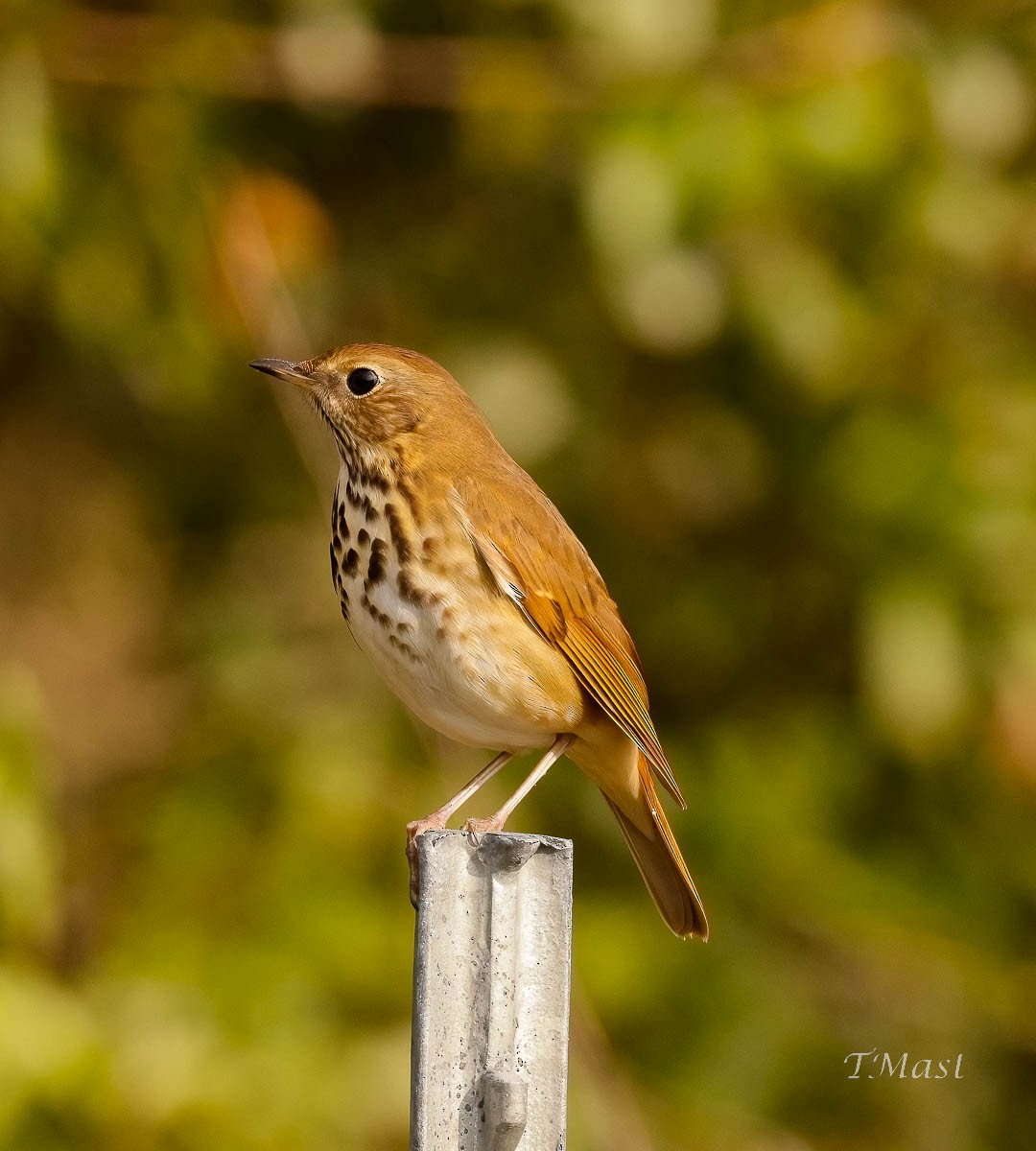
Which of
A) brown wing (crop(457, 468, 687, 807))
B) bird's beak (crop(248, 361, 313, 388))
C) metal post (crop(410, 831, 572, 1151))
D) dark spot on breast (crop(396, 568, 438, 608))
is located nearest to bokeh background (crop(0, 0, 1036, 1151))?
bird's beak (crop(248, 361, 313, 388))

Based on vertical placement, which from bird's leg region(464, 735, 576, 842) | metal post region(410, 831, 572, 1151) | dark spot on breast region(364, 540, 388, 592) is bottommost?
metal post region(410, 831, 572, 1151)

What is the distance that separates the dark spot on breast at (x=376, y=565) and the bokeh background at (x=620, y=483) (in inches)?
42.9

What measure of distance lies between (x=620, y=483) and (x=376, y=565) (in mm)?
1896

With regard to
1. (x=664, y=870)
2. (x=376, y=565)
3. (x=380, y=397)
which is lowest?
(x=664, y=870)

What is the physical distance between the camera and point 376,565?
2.70m

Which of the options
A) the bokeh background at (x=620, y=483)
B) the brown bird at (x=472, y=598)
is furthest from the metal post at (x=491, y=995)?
the bokeh background at (x=620, y=483)

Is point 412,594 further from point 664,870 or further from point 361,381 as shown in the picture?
point 664,870

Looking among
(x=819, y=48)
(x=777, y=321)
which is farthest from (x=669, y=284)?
(x=819, y=48)

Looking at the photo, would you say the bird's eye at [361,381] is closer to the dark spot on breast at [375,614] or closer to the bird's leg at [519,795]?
the dark spot on breast at [375,614]

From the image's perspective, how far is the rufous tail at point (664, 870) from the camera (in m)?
3.00

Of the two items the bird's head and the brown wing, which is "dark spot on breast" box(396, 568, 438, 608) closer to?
the brown wing

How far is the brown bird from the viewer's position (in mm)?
2680

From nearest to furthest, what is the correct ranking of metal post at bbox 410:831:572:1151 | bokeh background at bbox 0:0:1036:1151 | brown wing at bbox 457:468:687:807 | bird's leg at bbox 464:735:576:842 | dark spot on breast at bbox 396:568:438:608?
1. metal post at bbox 410:831:572:1151
2. bird's leg at bbox 464:735:576:842
3. dark spot on breast at bbox 396:568:438:608
4. brown wing at bbox 457:468:687:807
5. bokeh background at bbox 0:0:1036:1151

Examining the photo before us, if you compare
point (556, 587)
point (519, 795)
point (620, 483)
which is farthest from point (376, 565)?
point (620, 483)
